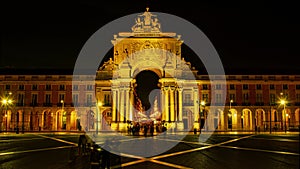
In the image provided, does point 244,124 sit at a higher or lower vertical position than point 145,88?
lower

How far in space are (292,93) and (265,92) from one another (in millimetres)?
5760

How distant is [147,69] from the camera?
63812 millimetres

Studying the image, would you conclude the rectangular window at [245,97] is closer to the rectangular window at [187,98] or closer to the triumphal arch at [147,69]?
the triumphal arch at [147,69]

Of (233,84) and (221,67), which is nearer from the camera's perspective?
(233,84)

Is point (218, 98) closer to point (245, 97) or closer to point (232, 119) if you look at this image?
point (232, 119)

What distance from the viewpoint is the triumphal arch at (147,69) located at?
59.7 metres

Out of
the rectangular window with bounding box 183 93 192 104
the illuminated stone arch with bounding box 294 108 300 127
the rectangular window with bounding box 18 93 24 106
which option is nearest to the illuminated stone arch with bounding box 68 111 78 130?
the rectangular window with bounding box 18 93 24 106

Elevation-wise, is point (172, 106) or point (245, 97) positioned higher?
point (245, 97)

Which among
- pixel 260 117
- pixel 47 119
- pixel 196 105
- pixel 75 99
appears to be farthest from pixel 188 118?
pixel 47 119

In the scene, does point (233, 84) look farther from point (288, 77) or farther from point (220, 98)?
point (288, 77)

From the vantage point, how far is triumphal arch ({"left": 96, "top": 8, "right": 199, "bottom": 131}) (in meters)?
59.7

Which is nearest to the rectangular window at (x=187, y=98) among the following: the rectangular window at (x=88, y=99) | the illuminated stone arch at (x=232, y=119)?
the illuminated stone arch at (x=232, y=119)

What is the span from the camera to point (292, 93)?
2820 inches

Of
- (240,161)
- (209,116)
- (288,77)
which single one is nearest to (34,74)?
(209,116)
